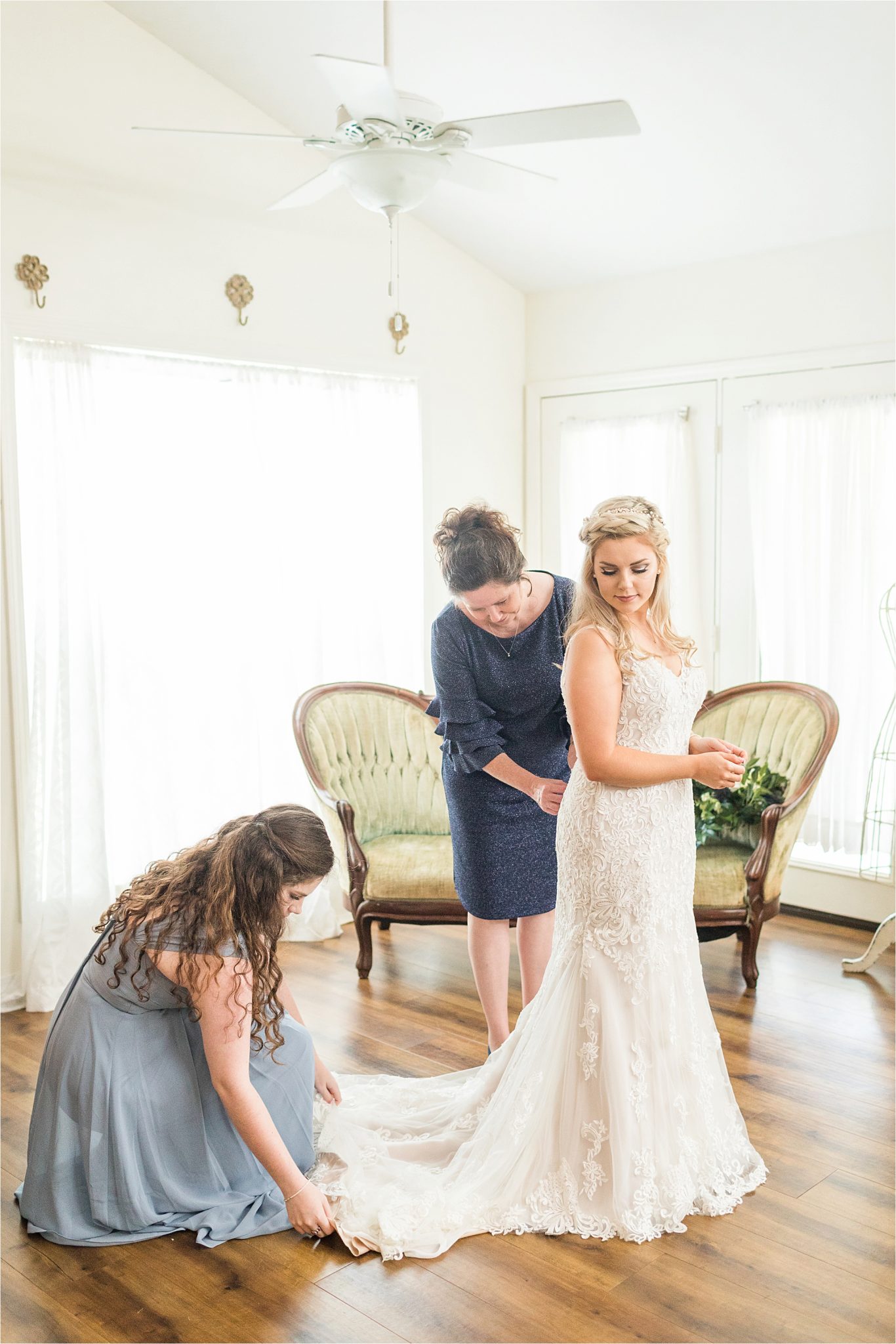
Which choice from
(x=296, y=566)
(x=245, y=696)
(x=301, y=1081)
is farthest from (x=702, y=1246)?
(x=296, y=566)

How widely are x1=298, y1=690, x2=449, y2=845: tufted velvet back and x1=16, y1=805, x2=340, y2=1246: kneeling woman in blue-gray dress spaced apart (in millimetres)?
2045

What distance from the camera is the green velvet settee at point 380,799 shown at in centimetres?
427

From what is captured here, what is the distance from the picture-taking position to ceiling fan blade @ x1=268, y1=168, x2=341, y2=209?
320 cm

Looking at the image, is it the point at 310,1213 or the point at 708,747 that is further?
the point at 708,747

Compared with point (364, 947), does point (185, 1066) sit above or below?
above

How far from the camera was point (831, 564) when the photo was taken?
15.9 ft

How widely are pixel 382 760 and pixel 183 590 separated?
1.05m

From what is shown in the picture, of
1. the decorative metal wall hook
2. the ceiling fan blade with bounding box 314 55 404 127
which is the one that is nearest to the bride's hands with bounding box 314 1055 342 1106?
the ceiling fan blade with bounding box 314 55 404 127

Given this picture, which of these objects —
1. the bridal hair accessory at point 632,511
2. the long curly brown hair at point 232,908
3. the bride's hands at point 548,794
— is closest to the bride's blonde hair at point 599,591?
the bridal hair accessory at point 632,511

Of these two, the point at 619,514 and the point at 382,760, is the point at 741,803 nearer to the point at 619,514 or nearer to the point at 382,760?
the point at 382,760

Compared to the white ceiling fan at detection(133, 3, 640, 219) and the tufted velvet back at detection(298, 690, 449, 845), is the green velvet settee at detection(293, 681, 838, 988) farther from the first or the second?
the white ceiling fan at detection(133, 3, 640, 219)

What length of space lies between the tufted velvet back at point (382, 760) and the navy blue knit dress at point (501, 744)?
4.66ft

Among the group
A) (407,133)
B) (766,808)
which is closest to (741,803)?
(766,808)

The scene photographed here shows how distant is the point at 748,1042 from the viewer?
3.68m
